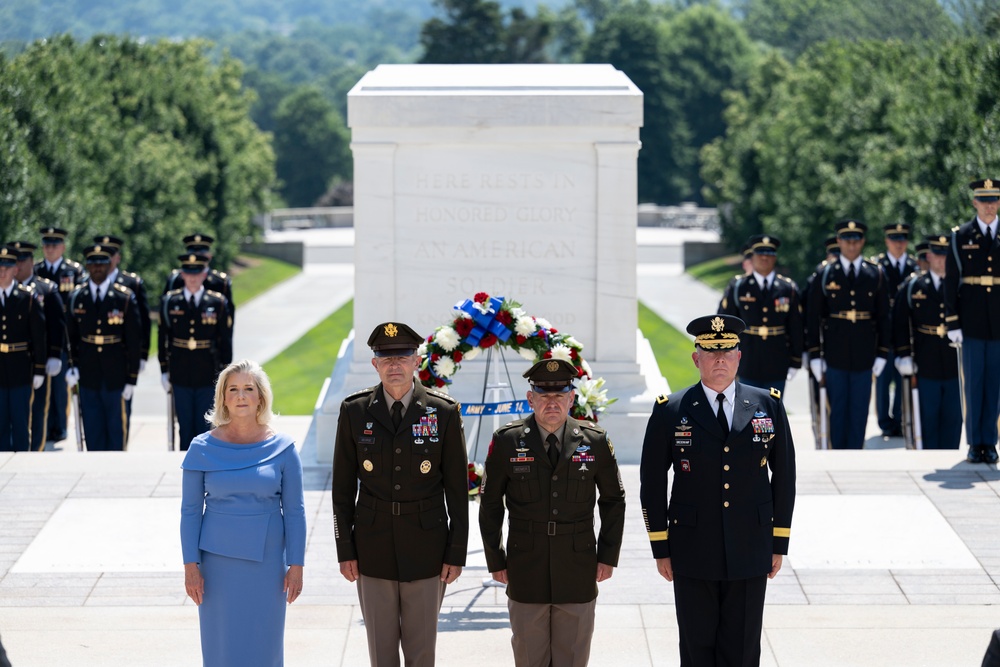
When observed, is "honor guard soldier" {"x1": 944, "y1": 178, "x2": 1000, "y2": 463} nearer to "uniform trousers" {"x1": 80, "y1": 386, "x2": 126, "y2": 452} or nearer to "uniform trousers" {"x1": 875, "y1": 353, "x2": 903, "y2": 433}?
"uniform trousers" {"x1": 875, "y1": 353, "x2": 903, "y2": 433}

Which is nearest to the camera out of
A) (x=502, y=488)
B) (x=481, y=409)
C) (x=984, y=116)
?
(x=502, y=488)

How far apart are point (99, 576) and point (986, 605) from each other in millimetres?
4518

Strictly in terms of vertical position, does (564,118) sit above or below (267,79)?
above

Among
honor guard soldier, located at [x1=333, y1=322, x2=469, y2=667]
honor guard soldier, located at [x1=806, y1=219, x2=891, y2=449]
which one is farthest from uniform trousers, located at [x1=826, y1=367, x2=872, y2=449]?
honor guard soldier, located at [x1=333, y1=322, x2=469, y2=667]

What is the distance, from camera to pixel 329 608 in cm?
797

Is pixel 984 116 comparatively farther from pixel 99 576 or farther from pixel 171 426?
pixel 99 576

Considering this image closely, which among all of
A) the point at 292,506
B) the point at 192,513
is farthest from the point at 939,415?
the point at 192,513

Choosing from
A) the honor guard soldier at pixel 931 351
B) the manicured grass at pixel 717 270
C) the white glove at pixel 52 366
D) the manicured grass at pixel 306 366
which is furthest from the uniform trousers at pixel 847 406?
the manicured grass at pixel 717 270

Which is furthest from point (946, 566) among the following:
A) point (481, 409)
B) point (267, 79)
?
point (267, 79)

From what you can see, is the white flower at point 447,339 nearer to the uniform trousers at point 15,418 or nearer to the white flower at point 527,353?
the white flower at point 527,353

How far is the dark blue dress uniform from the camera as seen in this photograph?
12297mm

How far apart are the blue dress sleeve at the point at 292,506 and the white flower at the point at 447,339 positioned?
287 cm

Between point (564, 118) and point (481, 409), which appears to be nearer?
point (481, 409)

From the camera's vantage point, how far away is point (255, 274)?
44.9m
